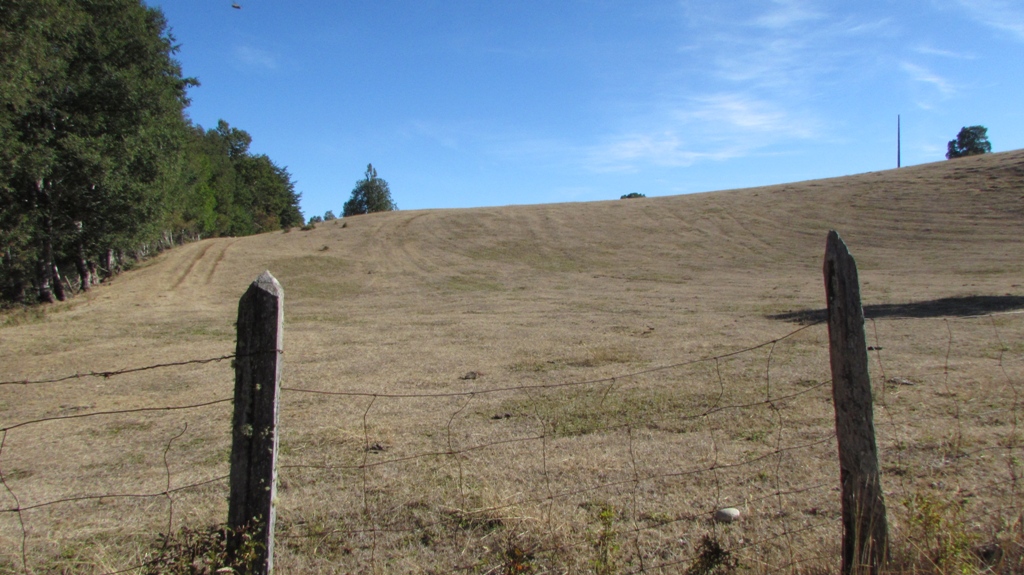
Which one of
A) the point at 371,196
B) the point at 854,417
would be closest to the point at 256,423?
the point at 854,417

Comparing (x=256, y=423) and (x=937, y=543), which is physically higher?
(x=256, y=423)

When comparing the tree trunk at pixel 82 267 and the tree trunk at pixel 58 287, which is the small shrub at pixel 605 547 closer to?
the tree trunk at pixel 58 287

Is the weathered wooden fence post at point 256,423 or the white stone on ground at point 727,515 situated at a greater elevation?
the weathered wooden fence post at point 256,423

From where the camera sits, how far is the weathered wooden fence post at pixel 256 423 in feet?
8.87

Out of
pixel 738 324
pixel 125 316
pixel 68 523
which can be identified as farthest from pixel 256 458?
pixel 125 316

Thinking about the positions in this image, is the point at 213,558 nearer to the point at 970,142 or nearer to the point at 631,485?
the point at 631,485

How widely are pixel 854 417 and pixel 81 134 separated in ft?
90.1

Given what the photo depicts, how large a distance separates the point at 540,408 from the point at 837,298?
5.68 metres

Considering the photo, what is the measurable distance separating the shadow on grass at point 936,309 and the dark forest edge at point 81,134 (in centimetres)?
2194

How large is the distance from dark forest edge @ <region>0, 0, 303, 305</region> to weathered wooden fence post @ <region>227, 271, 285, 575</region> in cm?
1941

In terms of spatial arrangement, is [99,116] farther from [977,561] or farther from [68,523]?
[977,561]

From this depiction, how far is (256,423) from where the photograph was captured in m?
2.74

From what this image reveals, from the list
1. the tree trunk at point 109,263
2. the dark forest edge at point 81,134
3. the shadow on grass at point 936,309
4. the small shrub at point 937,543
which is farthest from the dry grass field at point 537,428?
the tree trunk at point 109,263

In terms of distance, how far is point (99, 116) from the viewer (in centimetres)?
2377
